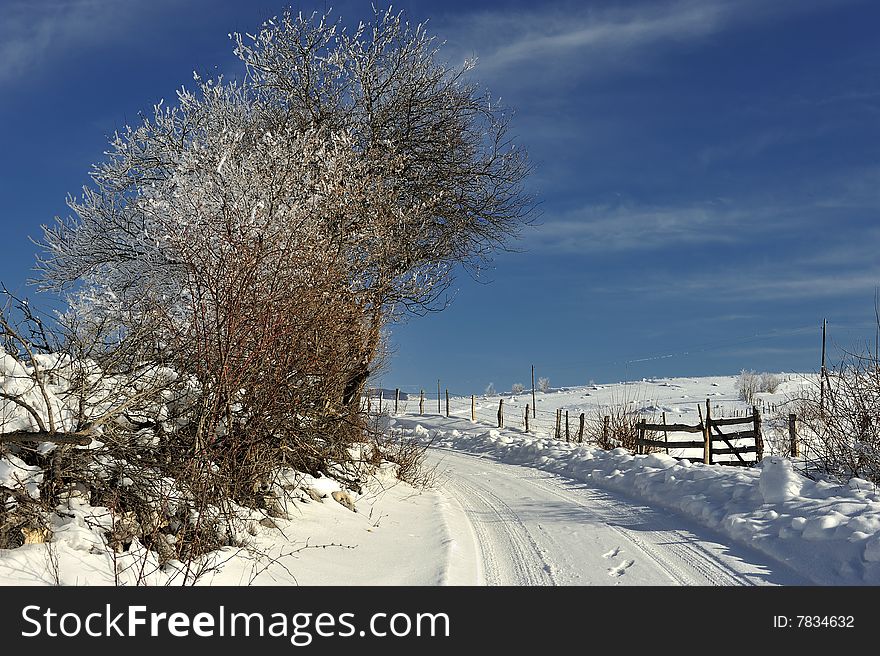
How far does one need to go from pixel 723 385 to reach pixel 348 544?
181ft

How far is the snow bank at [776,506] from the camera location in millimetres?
6871

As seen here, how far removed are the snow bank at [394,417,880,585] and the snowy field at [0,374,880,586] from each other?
0.02m

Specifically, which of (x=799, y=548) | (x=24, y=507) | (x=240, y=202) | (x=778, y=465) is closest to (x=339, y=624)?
(x=24, y=507)

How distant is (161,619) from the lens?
15.9 feet

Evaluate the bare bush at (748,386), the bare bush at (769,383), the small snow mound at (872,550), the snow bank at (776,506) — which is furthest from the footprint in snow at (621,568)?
the bare bush at (769,383)

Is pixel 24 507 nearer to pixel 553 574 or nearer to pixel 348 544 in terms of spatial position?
pixel 348 544

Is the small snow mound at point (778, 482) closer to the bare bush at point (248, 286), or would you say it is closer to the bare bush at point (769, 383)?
the bare bush at point (248, 286)

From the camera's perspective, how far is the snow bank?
6.87 m

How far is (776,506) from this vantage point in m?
9.08

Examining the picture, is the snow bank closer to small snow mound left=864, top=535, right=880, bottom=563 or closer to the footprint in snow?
small snow mound left=864, top=535, right=880, bottom=563

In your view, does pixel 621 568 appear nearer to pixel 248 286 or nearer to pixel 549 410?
pixel 248 286

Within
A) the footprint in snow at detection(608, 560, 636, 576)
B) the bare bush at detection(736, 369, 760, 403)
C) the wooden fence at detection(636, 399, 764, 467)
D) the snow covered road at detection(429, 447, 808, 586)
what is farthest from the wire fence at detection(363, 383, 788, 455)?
the footprint in snow at detection(608, 560, 636, 576)

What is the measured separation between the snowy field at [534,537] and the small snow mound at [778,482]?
2 centimetres

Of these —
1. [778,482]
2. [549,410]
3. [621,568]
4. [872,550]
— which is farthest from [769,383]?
[621,568]
